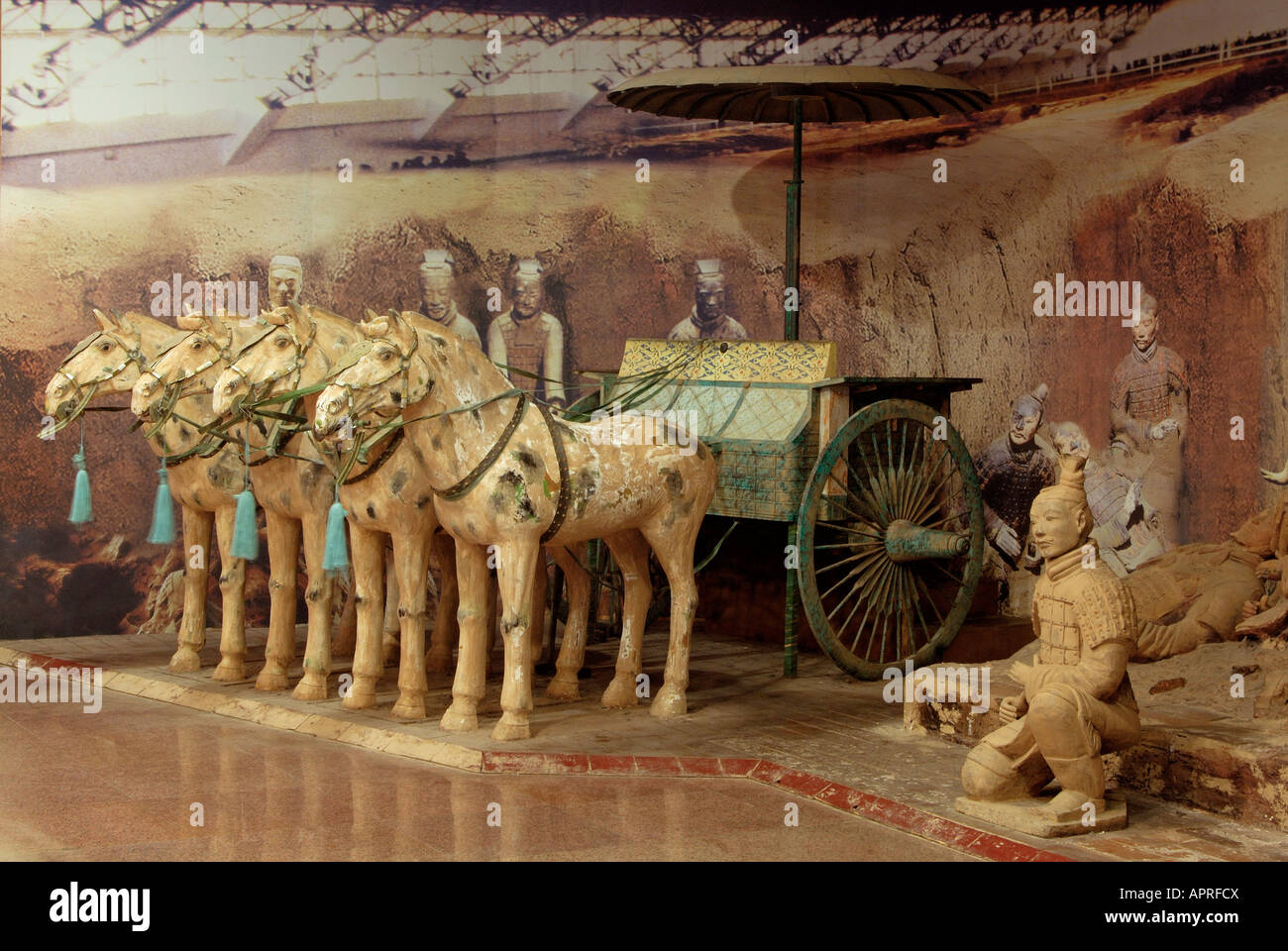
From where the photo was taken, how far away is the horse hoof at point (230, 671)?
9.38 meters

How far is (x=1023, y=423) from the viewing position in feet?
37.9

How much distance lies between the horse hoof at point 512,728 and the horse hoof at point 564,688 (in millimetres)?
1030

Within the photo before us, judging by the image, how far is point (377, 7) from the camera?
12.3m

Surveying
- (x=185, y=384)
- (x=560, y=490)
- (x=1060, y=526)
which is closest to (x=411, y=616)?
(x=560, y=490)

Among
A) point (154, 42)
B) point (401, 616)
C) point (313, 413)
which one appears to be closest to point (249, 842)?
point (401, 616)

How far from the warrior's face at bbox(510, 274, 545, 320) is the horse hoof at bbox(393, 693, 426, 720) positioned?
4.81 m

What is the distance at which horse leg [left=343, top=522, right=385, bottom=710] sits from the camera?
8.63 metres

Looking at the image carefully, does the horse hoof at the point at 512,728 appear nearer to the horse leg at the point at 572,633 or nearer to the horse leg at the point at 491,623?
the horse leg at the point at 572,633

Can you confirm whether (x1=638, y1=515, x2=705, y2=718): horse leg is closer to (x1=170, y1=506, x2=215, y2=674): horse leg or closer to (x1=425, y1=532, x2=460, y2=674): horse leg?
(x1=425, y1=532, x2=460, y2=674): horse leg

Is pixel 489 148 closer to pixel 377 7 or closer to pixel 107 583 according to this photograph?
pixel 377 7

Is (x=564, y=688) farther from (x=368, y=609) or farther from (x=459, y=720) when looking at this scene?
(x=368, y=609)

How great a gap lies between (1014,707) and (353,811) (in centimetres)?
291

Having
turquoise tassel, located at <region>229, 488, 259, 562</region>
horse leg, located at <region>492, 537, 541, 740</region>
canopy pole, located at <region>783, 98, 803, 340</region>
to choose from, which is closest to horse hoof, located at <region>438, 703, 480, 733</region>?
horse leg, located at <region>492, 537, 541, 740</region>

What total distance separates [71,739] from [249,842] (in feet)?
7.48
